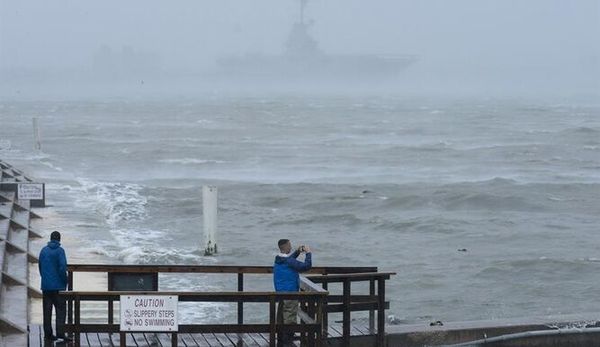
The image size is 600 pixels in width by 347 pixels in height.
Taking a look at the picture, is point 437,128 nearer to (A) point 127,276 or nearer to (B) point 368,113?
(B) point 368,113

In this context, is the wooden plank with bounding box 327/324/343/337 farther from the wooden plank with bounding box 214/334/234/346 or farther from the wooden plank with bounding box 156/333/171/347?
the wooden plank with bounding box 156/333/171/347

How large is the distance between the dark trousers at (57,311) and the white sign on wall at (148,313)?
27.2 inches

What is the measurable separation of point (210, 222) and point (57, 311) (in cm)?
1387

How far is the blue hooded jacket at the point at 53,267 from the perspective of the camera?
38.4 ft

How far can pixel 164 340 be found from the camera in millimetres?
11812

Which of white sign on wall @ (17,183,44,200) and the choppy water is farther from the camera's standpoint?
white sign on wall @ (17,183,44,200)

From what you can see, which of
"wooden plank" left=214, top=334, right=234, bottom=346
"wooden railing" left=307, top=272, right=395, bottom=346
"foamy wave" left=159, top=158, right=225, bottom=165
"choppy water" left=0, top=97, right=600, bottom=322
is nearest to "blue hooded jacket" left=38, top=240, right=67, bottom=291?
"wooden plank" left=214, top=334, right=234, bottom=346

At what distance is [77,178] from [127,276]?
107 ft

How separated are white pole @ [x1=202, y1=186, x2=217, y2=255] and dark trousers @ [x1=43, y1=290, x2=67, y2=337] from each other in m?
13.2

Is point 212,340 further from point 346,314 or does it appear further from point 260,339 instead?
point 346,314

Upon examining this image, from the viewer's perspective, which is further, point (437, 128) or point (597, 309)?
point (437, 128)

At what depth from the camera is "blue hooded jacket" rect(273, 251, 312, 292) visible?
11453 millimetres

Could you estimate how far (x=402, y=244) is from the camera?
28.2m

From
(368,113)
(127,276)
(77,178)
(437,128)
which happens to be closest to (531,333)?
(127,276)
